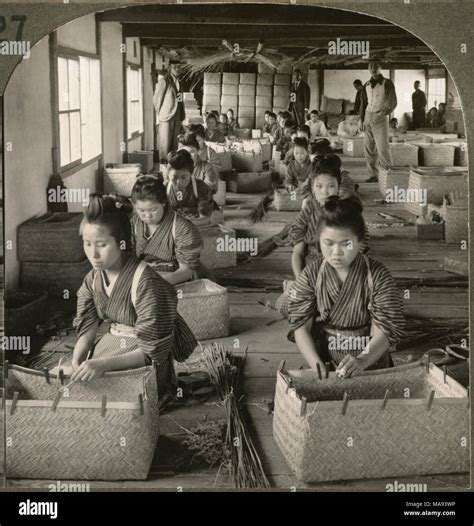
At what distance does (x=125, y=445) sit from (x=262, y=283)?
9.00 ft

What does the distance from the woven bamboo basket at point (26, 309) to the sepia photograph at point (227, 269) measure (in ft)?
0.09

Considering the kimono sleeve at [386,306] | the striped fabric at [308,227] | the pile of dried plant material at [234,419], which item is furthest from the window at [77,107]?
the kimono sleeve at [386,306]

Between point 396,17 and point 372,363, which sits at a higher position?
point 396,17

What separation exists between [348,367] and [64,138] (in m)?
3.38

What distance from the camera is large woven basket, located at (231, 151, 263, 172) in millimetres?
10609

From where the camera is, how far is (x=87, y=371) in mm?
4246

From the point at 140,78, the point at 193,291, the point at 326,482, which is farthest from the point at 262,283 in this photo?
the point at 326,482

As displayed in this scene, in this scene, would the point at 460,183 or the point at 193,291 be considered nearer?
the point at 193,291

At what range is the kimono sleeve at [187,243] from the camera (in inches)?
218

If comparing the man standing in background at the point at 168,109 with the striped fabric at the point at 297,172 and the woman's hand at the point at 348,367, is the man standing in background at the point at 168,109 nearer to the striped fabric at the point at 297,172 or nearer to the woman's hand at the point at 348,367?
the striped fabric at the point at 297,172

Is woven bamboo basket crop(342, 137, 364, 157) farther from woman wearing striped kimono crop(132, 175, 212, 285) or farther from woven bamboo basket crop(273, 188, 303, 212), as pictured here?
woman wearing striped kimono crop(132, 175, 212, 285)

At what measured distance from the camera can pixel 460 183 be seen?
8766 millimetres

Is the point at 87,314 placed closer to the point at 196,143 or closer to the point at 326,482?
the point at 326,482

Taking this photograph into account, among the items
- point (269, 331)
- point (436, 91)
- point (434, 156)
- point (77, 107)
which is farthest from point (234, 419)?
point (434, 156)
